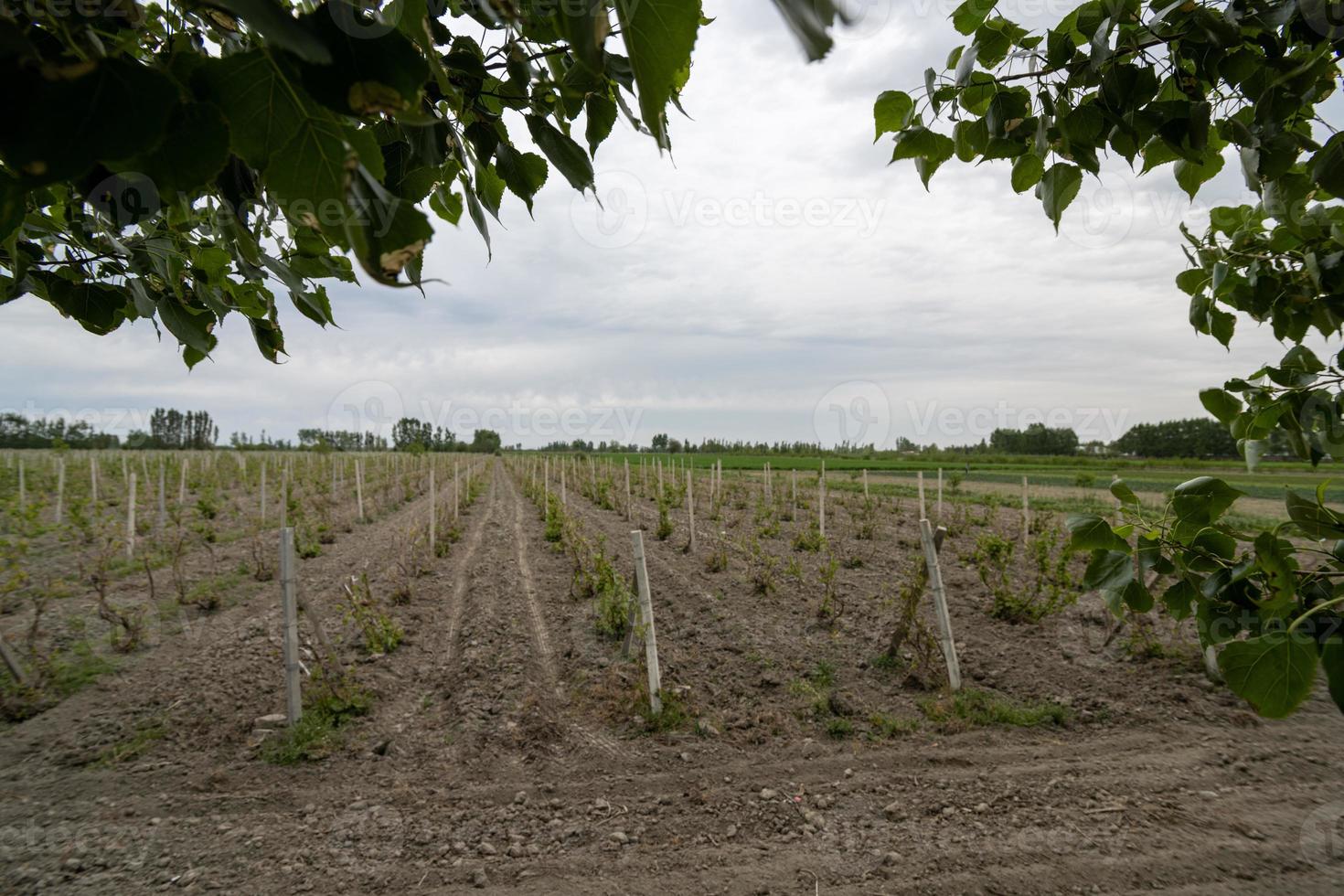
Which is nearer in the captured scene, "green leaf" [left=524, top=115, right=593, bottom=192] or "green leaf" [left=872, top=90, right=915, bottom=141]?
"green leaf" [left=524, top=115, right=593, bottom=192]

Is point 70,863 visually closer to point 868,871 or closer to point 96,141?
point 868,871

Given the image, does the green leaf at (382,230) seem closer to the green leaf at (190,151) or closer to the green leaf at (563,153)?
the green leaf at (190,151)

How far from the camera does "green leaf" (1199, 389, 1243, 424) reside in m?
1.48

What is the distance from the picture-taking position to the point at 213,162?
498mm

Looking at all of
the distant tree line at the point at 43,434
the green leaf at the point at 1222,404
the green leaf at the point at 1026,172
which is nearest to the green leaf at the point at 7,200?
the green leaf at the point at 1026,172

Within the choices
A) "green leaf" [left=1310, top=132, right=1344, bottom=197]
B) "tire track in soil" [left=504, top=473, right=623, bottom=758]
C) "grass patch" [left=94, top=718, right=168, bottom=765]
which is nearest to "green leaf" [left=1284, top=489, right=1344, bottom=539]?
"green leaf" [left=1310, top=132, right=1344, bottom=197]

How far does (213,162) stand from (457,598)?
9274 mm

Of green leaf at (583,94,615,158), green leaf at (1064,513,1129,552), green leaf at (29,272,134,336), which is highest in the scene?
green leaf at (583,94,615,158)

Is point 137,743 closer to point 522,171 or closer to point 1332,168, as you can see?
point 522,171

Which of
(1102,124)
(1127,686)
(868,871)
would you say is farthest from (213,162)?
(1127,686)

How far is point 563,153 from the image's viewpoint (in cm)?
84

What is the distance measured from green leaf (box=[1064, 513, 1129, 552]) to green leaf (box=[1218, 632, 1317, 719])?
325mm

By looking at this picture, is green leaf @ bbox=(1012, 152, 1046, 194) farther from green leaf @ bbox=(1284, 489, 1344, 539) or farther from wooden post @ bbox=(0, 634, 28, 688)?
wooden post @ bbox=(0, 634, 28, 688)

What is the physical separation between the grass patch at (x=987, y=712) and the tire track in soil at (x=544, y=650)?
2.63m
